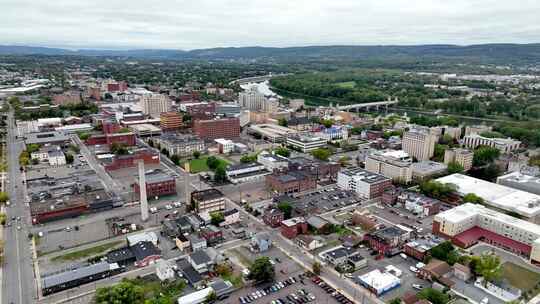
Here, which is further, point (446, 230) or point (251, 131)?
point (251, 131)

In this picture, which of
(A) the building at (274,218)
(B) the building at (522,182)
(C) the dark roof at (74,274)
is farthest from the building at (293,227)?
(B) the building at (522,182)

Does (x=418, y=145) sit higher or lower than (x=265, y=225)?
higher

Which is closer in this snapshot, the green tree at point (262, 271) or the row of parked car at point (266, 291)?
the row of parked car at point (266, 291)

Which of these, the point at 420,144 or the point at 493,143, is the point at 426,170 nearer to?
the point at 420,144

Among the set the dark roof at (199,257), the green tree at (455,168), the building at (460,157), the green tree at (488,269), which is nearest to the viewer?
the green tree at (488,269)

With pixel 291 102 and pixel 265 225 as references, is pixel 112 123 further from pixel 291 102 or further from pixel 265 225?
pixel 291 102

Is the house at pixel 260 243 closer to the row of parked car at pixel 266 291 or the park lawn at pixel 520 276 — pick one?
the row of parked car at pixel 266 291

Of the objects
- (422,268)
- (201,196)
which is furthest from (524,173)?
(201,196)

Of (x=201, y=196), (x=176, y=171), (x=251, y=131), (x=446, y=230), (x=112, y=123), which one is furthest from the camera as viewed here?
(x=251, y=131)

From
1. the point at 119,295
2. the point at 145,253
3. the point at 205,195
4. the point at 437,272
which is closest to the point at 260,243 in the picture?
the point at 145,253
